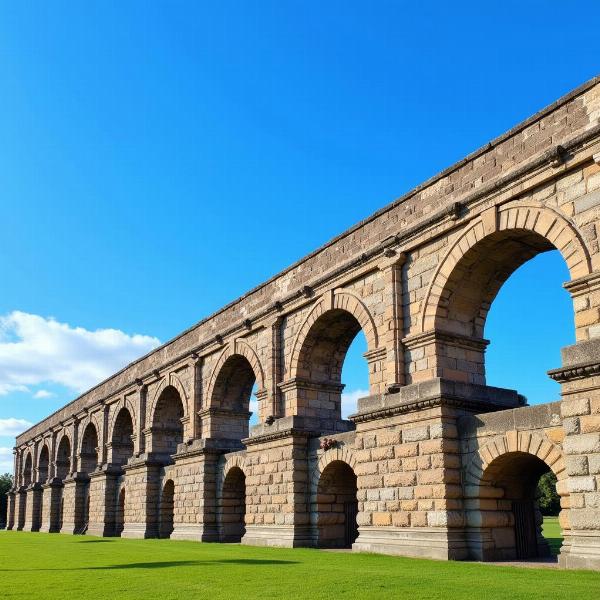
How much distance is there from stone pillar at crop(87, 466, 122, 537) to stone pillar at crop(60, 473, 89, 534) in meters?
3.58

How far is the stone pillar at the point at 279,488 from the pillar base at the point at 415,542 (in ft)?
10.3

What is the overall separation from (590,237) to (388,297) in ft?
16.9

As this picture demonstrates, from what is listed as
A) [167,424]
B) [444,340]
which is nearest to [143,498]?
[167,424]

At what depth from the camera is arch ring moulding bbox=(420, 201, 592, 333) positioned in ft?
40.9

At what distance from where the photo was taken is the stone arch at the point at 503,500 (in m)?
13.6

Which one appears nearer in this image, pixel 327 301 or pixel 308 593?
pixel 308 593

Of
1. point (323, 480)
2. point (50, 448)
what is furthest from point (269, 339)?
point (50, 448)

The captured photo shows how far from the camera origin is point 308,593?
9023 millimetres

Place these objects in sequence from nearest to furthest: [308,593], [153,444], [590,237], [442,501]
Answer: [308,593], [590,237], [442,501], [153,444]

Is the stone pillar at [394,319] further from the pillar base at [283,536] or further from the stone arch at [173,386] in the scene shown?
the stone arch at [173,386]

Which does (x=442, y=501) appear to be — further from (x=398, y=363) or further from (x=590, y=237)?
(x=590, y=237)

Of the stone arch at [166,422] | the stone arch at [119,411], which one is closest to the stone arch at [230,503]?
the stone arch at [166,422]

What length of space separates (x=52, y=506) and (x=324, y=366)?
28.4 meters

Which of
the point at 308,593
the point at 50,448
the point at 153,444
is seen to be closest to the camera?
the point at 308,593
